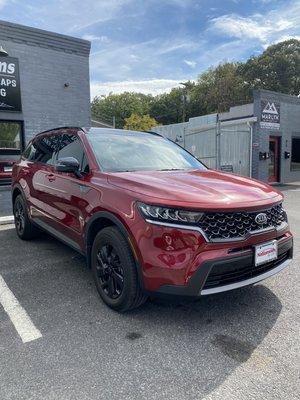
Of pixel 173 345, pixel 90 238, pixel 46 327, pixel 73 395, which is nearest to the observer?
pixel 73 395

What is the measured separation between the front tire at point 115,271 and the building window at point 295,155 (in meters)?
→ 16.1

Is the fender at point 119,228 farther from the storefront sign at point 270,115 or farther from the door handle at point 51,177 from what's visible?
the storefront sign at point 270,115

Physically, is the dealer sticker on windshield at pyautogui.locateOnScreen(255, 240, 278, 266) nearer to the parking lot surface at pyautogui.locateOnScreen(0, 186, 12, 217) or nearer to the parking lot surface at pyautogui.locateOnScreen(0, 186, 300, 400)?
the parking lot surface at pyautogui.locateOnScreen(0, 186, 300, 400)

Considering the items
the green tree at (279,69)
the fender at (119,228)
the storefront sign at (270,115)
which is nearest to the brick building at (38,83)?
the fender at (119,228)

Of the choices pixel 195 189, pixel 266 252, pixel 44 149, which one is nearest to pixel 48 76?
pixel 44 149

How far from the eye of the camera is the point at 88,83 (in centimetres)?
1143

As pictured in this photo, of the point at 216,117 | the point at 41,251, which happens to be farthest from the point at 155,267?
the point at 216,117

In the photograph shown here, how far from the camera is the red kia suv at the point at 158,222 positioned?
2.86 meters

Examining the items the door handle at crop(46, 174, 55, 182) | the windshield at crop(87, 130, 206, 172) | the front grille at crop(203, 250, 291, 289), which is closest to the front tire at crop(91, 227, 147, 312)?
the front grille at crop(203, 250, 291, 289)

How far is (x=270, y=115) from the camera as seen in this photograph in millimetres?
16078

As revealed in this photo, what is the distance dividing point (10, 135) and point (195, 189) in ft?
27.9

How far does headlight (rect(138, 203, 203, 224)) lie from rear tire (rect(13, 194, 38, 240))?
3307 mm

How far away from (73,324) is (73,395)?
940 millimetres

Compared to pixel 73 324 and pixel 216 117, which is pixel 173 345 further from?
pixel 216 117
